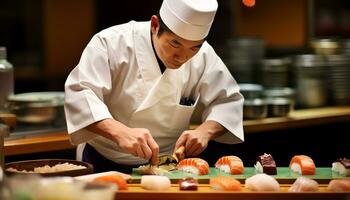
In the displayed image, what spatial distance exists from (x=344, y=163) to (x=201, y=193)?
76 cm

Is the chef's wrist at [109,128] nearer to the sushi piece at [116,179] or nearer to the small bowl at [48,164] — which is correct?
the small bowl at [48,164]

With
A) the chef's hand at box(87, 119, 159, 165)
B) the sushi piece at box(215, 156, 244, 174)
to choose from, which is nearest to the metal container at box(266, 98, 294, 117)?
the sushi piece at box(215, 156, 244, 174)

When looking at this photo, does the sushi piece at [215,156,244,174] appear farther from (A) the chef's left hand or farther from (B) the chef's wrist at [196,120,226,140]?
(B) the chef's wrist at [196,120,226,140]

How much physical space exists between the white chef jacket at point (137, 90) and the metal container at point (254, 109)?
1.28m

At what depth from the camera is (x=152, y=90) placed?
10.8ft

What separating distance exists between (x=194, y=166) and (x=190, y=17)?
0.70m

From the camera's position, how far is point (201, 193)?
7.76 ft

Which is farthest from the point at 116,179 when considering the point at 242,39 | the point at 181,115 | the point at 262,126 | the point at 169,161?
the point at 242,39

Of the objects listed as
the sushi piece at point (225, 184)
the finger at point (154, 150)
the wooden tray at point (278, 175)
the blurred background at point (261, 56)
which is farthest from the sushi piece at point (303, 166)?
the blurred background at point (261, 56)

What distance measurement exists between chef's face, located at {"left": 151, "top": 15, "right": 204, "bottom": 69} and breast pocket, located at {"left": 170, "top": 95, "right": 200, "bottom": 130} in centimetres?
27

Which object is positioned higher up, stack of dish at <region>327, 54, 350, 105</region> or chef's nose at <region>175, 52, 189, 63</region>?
chef's nose at <region>175, 52, 189, 63</region>

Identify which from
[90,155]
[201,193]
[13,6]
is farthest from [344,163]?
[13,6]

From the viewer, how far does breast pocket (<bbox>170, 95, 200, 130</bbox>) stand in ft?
11.1

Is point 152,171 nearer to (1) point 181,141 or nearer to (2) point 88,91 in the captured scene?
(1) point 181,141
